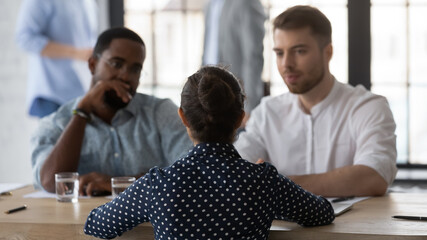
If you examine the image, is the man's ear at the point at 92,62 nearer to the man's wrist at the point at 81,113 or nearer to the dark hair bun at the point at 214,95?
the man's wrist at the point at 81,113

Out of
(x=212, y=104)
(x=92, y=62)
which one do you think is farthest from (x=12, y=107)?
(x=212, y=104)

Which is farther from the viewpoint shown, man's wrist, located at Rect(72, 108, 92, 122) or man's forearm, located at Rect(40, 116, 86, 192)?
man's wrist, located at Rect(72, 108, 92, 122)

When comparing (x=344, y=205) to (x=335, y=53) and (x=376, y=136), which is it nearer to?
(x=376, y=136)

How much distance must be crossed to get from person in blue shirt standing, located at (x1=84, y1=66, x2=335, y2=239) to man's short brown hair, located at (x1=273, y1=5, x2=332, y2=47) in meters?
0.98

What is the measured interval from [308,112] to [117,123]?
70 cm

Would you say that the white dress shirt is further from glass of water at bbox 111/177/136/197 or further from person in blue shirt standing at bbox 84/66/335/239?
person in blue shirt standing at bbox 84/66/335/239

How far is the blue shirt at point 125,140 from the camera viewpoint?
249cm

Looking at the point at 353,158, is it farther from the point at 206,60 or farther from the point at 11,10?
the point at 11,10

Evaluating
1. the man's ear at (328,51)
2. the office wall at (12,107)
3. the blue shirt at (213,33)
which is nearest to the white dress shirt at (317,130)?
the man's ear at (328,51)

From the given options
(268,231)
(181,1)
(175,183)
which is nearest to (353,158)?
(268,231)

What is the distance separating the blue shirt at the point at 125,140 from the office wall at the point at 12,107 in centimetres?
202

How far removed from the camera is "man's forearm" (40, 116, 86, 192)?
90.7 inches

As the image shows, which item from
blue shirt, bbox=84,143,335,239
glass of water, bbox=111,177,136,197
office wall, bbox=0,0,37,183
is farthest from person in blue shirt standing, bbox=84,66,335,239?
office wall, bbox=0,0,37,183

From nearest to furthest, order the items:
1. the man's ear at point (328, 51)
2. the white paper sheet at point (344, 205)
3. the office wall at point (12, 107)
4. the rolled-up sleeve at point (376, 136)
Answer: the white paper sheet at point (344, 205) → the rolled-up sleeve at point (376, 136) → the man's ear at point (328, 51) → the office wall at point (12, 107)
